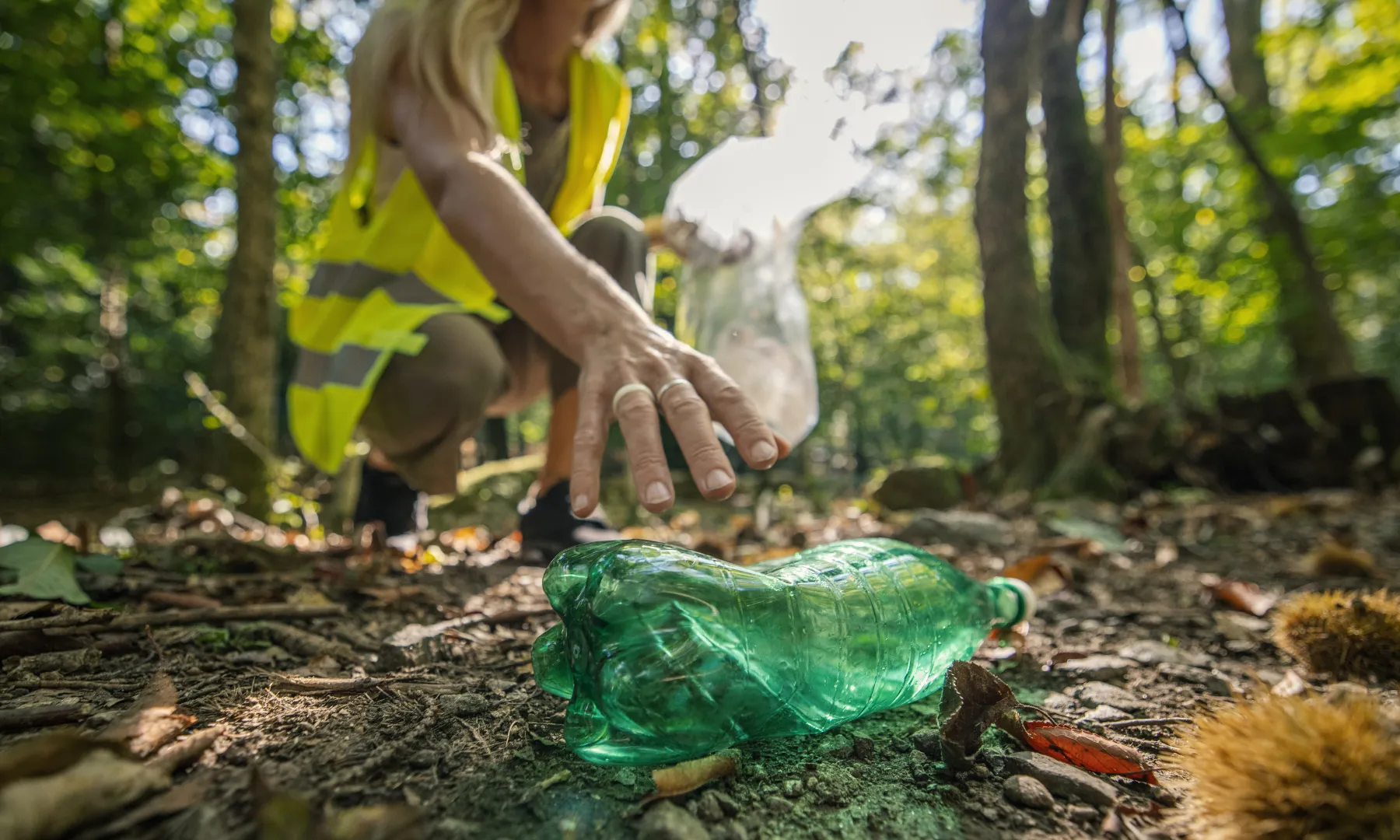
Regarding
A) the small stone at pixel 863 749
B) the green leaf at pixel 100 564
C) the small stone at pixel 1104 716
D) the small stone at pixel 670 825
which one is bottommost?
the small stone at pixel 1104 716

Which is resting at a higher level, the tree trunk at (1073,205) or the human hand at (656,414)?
the tree trunk at (1073,205)

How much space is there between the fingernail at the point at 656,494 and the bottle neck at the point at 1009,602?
28.0 inches

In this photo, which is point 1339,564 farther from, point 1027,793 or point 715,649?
point 715,649

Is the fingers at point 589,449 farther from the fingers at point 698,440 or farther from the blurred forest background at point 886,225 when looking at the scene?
the blurred forest background at point 886,225

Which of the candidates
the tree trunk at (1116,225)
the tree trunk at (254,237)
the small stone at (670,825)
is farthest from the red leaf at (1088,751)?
the tree trunk at (1116,225)

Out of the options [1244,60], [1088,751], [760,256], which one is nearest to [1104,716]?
[1088,751]

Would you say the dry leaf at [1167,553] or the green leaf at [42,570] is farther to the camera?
the dry leaf at [1167,553]

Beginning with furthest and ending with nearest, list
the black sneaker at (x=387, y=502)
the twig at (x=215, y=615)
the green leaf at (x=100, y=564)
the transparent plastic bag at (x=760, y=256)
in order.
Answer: the black sneaker at (x=387, y=502) < the transparent plastic bag at (x=760, y=256) < the green leaf at (x=100, y=564) < the twig at (x=215, y=615)

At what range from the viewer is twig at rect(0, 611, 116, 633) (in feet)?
3.40

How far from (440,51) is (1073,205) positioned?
19.4ft

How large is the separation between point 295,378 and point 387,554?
2.66ft

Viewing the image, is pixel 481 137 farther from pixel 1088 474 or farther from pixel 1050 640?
pixel 1088 474

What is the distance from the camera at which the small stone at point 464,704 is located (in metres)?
0.94

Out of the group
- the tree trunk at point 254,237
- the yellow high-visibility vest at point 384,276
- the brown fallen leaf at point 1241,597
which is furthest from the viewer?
the tree trunk at point 254,237
